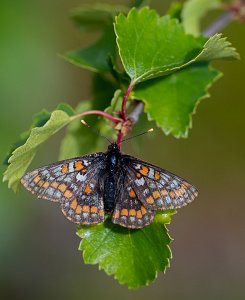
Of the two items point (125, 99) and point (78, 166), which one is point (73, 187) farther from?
point (125, 99)

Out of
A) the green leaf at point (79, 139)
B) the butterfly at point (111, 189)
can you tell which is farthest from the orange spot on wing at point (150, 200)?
the green leaf at point (79, 139)

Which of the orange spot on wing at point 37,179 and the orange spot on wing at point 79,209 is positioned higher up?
the orange spot on wing at point 37,179

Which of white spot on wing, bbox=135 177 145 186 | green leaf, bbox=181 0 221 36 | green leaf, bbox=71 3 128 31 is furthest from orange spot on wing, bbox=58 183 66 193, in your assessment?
green leaf, bbox=181 0 221 36

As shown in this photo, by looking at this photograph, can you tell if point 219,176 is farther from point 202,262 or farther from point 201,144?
point 202,262

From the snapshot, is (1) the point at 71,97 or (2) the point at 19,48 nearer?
(2) the point at 19,48

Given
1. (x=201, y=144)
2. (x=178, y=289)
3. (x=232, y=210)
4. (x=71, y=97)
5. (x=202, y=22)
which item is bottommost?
(x=178, y=289)

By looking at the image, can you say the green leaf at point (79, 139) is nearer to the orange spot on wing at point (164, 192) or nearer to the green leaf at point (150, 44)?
the green leaf at point (150, 44)

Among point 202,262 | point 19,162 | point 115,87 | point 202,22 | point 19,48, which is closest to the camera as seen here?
point 19,162

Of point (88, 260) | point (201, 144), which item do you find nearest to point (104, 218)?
point (88, 260)
